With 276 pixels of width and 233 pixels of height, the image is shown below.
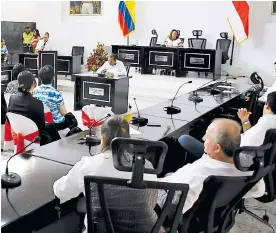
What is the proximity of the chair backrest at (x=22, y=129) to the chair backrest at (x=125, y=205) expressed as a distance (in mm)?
1761

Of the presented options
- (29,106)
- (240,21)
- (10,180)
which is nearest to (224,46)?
(240,21)

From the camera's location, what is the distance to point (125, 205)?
4.82 feet

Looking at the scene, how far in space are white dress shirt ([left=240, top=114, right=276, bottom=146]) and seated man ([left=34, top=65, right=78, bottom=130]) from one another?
1934mm

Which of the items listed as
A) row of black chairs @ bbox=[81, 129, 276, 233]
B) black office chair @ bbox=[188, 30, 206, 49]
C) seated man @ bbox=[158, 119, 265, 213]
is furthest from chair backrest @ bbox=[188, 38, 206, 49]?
seated man @ bbox=[158, 119, 265, 213]

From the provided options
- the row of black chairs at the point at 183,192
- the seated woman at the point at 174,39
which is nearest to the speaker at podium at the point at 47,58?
the seated woman at the point at 174,39

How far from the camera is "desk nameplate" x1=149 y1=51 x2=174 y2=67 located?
9820mm

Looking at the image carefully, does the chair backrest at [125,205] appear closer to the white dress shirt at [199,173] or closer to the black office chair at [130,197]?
the black office chair at [130,197]

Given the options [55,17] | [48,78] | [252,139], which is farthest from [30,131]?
[55,17]

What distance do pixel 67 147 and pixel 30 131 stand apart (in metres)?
0.65

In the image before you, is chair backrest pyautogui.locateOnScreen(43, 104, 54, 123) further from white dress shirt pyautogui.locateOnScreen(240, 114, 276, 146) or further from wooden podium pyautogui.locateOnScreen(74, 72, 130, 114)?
wooden podium pyautogui.locateOnScreen(74, 72, 130, 114)

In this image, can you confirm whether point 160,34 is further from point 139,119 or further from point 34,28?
point 139,119

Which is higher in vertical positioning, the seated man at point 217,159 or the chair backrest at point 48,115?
the seated man at point 217,159

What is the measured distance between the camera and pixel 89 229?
61.3 inches

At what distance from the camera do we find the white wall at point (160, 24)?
10.2 meters
